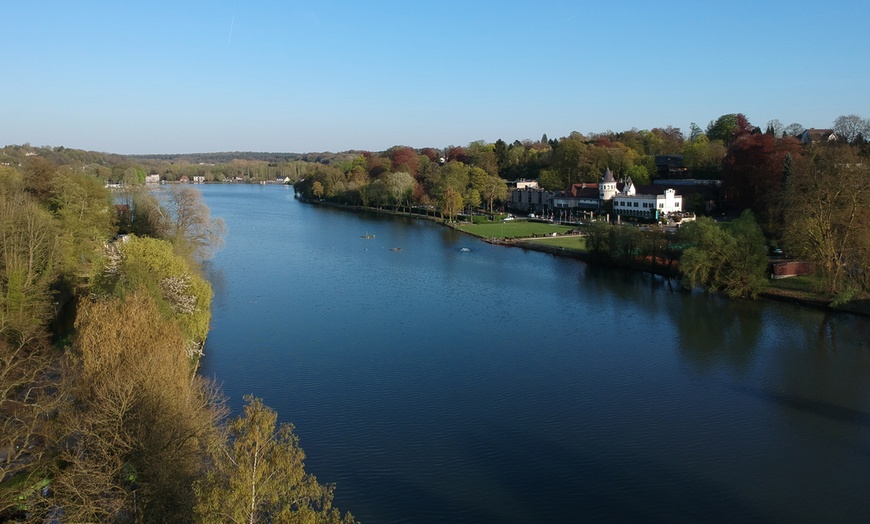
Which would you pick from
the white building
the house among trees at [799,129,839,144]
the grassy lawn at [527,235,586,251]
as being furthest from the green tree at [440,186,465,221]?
the house among trees at [799,129,839,144]

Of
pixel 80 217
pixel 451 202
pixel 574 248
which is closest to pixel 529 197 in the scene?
pixel 451 202

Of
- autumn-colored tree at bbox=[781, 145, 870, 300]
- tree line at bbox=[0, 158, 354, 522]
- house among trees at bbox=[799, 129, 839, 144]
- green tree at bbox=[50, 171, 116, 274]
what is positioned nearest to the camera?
tree line at bbox=[0, 158, 354, 522]

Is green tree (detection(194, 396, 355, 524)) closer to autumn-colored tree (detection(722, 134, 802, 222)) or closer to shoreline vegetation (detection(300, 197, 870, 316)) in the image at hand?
shoreline vegetation (detection(300, 197, 870, 316))

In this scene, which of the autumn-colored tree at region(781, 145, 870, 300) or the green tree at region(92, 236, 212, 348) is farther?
the autumn-colored tree at region(781, 145, 870, 300)

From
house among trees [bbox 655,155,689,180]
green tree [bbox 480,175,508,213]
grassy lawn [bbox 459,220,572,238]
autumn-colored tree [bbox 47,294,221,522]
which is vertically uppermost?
house among trees [bbox 655,155,689,180]

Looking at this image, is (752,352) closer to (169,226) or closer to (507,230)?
(169,226)

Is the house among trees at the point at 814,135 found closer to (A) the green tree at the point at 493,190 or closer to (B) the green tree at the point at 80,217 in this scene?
(A) the green tree at the point at 493,190

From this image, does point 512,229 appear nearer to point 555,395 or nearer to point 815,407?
point 555,395

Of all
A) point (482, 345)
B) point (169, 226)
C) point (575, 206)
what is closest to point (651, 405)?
point (482, 345)
